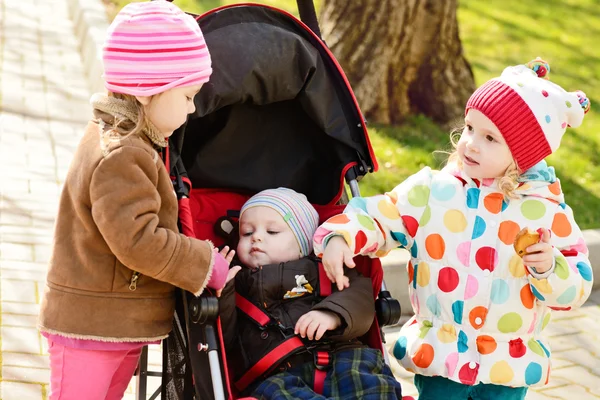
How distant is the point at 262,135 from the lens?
13.1 feet

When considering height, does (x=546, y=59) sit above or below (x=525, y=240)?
below

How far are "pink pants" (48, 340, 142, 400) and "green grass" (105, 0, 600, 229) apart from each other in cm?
335

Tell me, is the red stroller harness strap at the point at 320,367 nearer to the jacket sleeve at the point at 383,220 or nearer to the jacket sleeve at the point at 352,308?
the jacket sleeve at the point at 352,308

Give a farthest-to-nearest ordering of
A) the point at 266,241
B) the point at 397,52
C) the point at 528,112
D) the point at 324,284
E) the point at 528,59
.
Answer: the point at 528,59
the point at 397,52
the point at 266,241
the point at 324,284
the point at 528,112

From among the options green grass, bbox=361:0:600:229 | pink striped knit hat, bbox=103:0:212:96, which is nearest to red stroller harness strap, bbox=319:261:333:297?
pink striped knit hat, bbox=103:0:212:96

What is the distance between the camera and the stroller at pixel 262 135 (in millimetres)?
3455

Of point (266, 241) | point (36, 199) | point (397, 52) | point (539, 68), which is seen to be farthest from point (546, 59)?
point (266, 241)

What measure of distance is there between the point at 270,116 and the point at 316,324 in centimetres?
108

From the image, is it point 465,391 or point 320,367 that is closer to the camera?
point 320,367

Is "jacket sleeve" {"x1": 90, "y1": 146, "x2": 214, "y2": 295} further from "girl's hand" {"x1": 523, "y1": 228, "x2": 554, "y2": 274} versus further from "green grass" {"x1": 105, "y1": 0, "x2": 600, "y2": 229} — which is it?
"green grass" {"x1": 105, "y1": 0, "x2": 600, "y2": 229}

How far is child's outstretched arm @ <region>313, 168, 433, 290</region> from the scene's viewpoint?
10.7 feet

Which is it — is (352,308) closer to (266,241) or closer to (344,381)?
(344,381)

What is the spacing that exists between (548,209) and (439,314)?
1.78ft

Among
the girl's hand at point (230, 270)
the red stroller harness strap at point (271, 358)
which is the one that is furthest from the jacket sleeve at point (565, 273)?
the girl's hand at point (230, 270)
